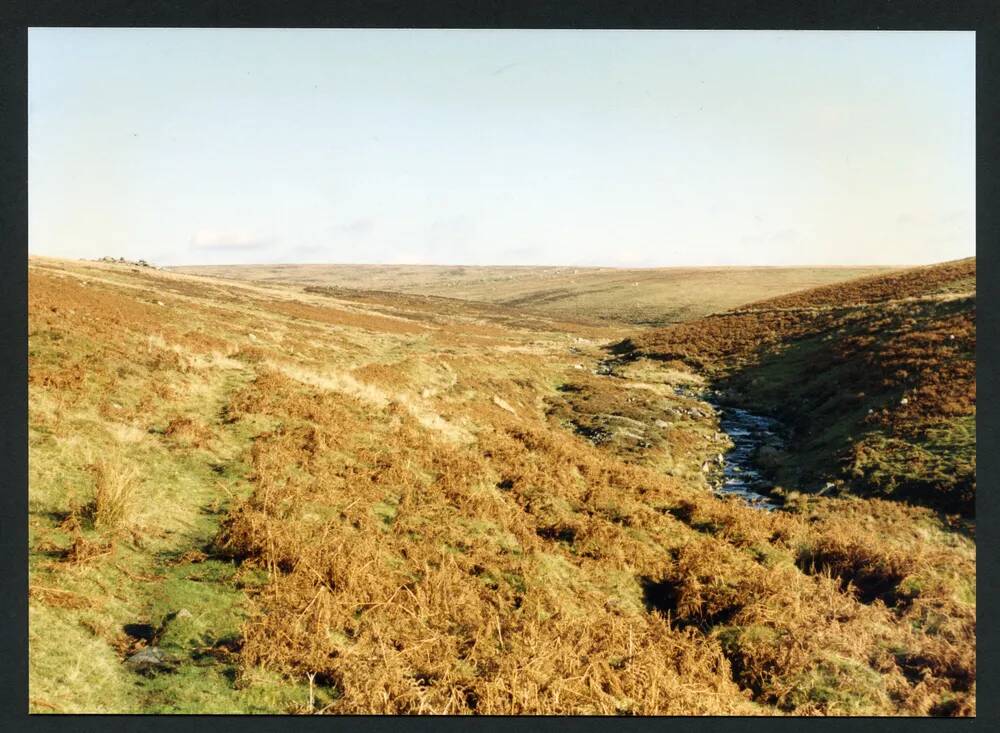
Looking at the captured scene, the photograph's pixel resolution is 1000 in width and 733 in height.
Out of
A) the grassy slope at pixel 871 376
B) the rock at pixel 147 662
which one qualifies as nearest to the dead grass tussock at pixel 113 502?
the rock at pixel 147 662

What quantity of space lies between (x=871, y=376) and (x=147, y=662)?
26.9 metres

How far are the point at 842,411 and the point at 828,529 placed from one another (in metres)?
11.8

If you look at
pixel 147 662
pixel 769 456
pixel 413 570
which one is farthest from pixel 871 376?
pixel 147 662

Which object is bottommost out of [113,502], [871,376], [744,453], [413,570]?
[744,453]

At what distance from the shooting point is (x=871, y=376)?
2364 cm

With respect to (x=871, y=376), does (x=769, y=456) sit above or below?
below

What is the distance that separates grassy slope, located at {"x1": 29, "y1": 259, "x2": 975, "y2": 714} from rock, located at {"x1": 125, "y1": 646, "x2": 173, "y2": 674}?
12 cm

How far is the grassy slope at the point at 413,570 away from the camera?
20.4 feet

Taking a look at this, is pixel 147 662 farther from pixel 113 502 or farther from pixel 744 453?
pixel 744 453

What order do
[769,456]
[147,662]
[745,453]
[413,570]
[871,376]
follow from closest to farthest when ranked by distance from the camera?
[147,662] → [413,570] → [769,456] → [745,453] → [871,376]

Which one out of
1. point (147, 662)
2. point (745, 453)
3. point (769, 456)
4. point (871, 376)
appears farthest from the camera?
point (871, 376)

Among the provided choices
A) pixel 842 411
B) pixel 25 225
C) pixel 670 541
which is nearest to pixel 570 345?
pixel 842 411

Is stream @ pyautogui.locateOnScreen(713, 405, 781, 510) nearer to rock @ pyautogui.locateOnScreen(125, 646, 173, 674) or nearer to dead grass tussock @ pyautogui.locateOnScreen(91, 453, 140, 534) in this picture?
rock @ pyautogui.locateOnScreen(125, 646, 173, 674)

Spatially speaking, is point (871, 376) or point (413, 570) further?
point (871, 376)
